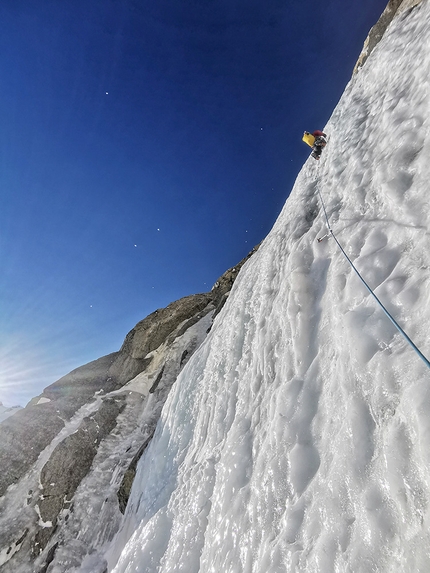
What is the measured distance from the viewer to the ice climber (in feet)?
30.4

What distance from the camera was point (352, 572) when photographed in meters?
1.98

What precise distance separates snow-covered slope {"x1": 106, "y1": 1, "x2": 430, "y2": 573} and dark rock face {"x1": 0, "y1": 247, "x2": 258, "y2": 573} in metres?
5.00

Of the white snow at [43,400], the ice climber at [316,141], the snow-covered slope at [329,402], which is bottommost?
the snow-covered slope at [329,402]

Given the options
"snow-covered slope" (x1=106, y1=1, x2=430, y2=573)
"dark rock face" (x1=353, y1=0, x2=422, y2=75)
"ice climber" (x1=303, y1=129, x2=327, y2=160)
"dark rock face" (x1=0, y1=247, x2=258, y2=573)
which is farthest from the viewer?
"dark rock face" (x1=353, y1=0, x2=422, y2=75)

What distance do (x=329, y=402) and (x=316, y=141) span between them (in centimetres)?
836

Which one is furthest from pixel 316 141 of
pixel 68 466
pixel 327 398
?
pixel 68 466

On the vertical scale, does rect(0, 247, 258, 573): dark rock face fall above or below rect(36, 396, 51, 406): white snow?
below

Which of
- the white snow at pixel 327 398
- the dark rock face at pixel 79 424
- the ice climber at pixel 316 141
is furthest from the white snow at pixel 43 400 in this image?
the ice climber at pixel 316 141

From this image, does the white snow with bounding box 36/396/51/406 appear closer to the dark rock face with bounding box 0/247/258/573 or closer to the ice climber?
the dark rock face with bounding box 0/247/258/573

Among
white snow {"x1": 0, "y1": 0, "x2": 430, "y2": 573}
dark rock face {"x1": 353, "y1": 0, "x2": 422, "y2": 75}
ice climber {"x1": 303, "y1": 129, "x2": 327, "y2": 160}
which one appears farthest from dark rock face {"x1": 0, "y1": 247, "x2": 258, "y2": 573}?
dark rock face {"x1": 353, "y1": 0, "x2": 422, "y2": 75}

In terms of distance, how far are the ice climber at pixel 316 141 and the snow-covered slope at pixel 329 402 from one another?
5.14 ft

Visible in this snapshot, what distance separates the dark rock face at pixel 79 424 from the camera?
33.8ft

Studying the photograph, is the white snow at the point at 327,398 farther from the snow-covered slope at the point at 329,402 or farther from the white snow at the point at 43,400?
the white snow at the point at 43,400

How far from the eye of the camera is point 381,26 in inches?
496
